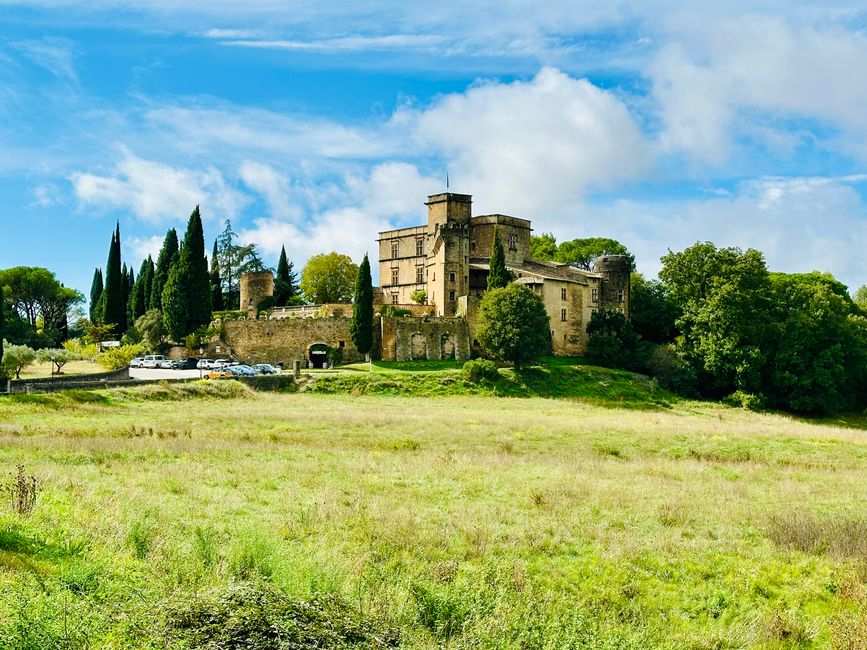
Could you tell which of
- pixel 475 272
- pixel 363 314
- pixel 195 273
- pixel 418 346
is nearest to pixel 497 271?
pixel 475 272

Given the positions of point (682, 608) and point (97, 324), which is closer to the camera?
point (682, 608)

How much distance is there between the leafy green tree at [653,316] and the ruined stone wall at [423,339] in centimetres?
1674

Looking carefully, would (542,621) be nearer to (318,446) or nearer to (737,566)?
(737,566)

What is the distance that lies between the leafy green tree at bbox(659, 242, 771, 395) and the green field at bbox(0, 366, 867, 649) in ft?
92.1

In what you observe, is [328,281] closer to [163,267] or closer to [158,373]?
[163,267]

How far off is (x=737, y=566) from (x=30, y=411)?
95.4 ft

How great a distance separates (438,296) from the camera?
62.9 meters

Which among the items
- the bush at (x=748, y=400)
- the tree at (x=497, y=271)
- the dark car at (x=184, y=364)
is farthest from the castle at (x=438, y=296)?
the bush at (x=748, y=400)

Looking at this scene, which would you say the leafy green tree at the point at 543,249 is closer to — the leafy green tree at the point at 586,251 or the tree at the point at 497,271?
the leafy green tree at the point at 586,251

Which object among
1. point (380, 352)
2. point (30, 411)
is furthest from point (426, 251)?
point (30, 411)

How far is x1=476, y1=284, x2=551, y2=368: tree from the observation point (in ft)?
169

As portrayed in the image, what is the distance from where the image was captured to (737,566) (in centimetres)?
1160

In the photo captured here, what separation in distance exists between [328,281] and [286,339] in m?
23.1

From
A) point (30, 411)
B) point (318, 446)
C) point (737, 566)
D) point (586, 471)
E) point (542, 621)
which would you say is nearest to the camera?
point (542, 621)
